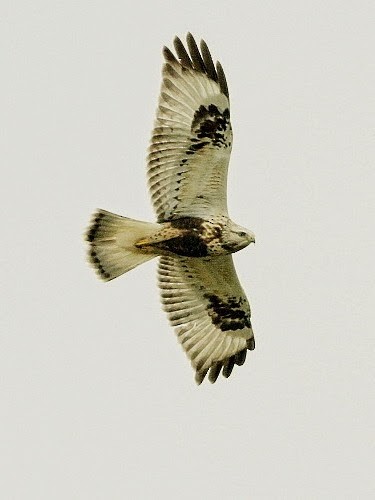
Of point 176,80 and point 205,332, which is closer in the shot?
point 176,80

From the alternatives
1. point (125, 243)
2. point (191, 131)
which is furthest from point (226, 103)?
point (125, 243)

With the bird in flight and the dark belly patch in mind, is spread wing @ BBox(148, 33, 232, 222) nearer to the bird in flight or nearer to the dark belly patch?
the bird in flight

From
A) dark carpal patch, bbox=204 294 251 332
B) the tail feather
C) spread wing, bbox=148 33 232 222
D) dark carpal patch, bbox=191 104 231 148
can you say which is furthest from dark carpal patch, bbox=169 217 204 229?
dark carpal patch, bbox=204 294 251 332

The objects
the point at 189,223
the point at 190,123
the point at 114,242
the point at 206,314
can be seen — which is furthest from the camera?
the point at 206,314

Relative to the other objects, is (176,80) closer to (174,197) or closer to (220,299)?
(174,197)

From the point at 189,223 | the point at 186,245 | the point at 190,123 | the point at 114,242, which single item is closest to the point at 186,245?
the point at 186,245

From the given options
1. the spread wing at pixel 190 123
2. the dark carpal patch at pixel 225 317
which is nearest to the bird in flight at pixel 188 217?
the spread wing at pixel 190 123

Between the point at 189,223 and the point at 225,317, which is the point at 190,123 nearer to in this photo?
the point at 189,223

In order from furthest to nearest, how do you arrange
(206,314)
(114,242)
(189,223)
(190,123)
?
(206,314) < (114,242) < (189,223) < (190,123)
